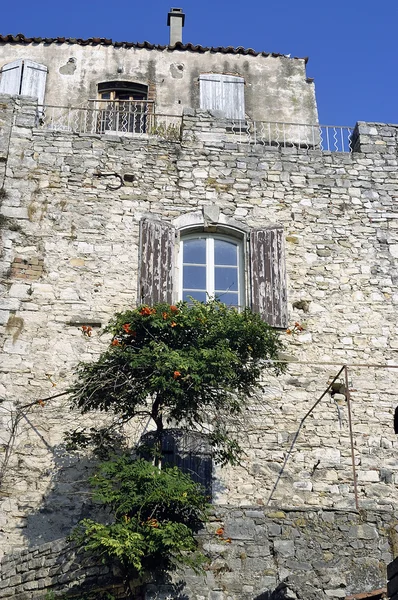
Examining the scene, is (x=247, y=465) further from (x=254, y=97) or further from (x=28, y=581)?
(x=254, y=97)

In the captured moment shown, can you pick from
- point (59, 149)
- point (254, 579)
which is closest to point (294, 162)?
point (59, 149)

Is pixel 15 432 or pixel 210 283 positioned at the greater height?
pixel 210 283

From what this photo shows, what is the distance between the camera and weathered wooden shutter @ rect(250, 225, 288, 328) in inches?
414

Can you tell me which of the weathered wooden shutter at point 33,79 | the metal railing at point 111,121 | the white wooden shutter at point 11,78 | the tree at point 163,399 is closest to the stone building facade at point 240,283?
the metal railing at point 111,121

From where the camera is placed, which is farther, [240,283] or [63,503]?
[240,283]

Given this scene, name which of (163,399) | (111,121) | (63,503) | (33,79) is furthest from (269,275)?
(33,79)

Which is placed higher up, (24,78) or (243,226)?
(24,78)

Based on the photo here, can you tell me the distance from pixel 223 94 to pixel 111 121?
2.43 metres

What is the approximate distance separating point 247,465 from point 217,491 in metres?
0.49

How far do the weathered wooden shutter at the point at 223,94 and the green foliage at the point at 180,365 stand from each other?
629cm

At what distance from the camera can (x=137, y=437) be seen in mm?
9438

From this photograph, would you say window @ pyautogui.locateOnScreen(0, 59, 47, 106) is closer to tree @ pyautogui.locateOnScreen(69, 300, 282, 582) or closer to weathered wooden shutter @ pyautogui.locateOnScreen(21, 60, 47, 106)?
weathered wooden shutter @ pyautogui.locateOnScreen(21, 60, 47, 106)

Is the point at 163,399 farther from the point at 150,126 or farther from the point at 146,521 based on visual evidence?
the point at 150,126

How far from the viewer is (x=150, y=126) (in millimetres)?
13422
